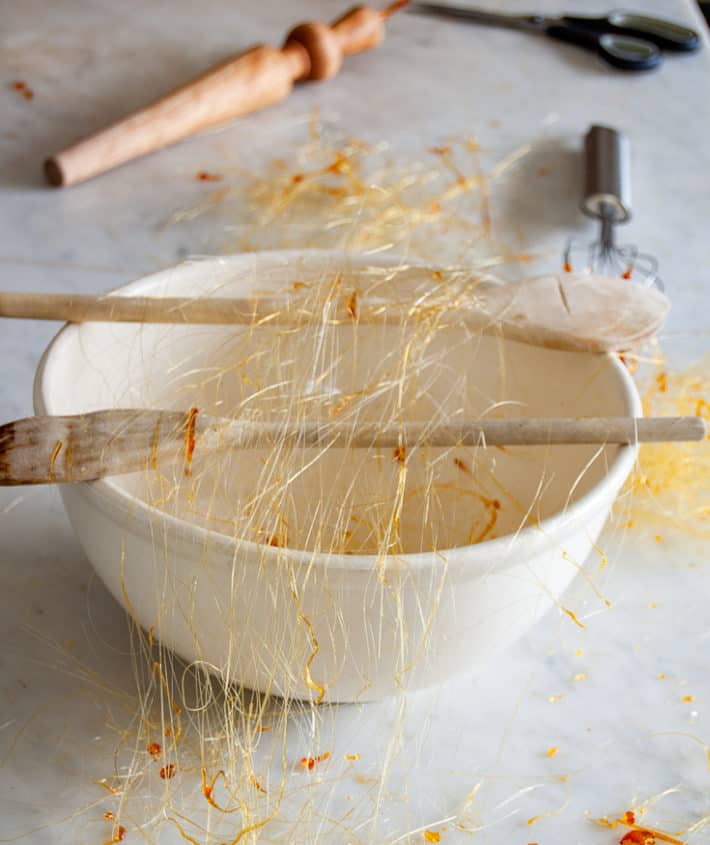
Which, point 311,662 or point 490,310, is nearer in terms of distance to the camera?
point 311,662

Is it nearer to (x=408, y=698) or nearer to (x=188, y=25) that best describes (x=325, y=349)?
(x=408, y=698)

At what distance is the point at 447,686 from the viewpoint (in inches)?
17.5

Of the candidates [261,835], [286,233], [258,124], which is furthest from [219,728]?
[258,124]

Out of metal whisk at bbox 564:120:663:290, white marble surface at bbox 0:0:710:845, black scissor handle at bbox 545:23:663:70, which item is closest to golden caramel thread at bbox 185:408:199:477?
white marble surface at bbox 0:0:710:845

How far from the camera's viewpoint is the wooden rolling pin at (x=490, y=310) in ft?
1.47

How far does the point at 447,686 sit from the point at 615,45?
2.30ft

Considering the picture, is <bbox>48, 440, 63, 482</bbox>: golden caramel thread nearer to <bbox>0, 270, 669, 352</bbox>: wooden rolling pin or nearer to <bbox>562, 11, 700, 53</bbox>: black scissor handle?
<bbox>0, 270, 669, 352</bbox>: wooden rolling pin

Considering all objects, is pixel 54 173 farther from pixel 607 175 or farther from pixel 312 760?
pixel 312 760

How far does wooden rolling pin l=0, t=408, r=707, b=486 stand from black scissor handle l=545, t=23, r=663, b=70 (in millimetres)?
648

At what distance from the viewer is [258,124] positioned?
854mm

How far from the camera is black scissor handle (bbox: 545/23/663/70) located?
956 mm

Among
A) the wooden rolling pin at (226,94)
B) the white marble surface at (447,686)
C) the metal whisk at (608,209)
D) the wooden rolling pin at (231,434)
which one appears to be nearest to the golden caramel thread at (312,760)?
the white marble surface at (447,686)

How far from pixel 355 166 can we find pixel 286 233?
10 cm

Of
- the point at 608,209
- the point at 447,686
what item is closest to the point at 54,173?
the point at 608,209
